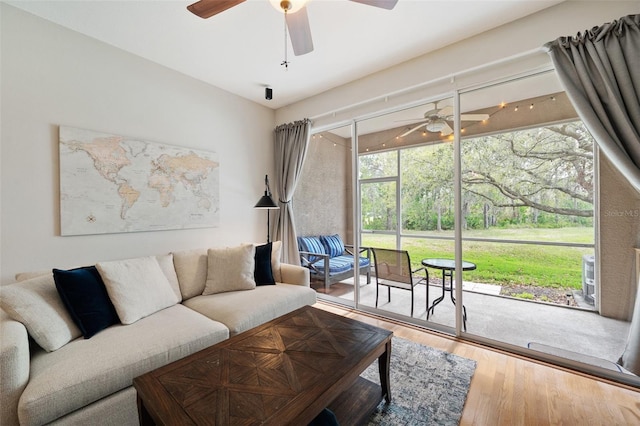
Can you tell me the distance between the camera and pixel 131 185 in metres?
2.59

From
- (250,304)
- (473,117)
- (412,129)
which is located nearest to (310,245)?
(250,304)

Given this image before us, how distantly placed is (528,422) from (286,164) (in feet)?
11.6

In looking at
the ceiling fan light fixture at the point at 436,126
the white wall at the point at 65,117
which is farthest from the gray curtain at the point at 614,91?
the white wall at the point at 65,117

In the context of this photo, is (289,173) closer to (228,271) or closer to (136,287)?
(228,271)

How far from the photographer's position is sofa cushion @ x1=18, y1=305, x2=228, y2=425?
1.22 m

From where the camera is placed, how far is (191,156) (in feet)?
10.0

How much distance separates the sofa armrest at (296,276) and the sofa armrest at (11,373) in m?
1.99

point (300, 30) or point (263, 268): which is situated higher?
point (300, 30)

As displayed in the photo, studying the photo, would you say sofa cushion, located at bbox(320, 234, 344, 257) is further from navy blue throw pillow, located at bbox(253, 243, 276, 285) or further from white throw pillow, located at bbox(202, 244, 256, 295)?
white throw pillow, located at bbox(202, 244, 256, 295)

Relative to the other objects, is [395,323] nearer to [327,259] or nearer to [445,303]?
[445,303]

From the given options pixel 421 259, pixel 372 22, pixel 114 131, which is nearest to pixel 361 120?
pixel 372 22

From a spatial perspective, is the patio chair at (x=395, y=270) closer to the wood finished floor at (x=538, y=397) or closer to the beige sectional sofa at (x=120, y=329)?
the wood finished floor at (x=538, y=397)

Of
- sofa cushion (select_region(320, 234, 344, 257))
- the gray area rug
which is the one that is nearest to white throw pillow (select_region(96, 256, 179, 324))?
the gray area rug

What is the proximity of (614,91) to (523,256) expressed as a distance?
1460 millimetres
